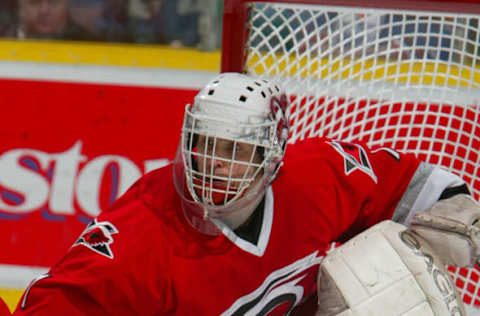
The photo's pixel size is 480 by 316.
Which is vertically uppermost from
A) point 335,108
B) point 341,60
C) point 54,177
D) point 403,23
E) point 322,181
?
point 403,23

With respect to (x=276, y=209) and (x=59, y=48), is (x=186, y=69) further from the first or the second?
(x=276, y=209)

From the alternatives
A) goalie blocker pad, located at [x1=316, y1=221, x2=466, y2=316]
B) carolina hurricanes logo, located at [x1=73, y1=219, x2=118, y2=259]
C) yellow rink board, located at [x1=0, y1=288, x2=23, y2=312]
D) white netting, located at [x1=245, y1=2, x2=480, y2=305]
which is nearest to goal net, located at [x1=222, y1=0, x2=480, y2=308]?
white netting, located at [x1=245, y1=2, x2=480, y2=305]

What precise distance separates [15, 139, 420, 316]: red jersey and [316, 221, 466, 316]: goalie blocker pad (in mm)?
86

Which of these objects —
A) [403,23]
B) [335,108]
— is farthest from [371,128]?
[403,23]

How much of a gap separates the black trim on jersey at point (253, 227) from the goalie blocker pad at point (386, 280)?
0.18m

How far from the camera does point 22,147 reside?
2.59 meters

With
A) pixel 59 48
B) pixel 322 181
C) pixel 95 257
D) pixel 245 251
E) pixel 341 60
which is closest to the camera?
pixel 95 257

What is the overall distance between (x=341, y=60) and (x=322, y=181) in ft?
1.27

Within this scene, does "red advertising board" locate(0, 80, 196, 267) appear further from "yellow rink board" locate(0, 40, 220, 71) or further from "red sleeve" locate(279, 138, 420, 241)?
"red sleeve" locate(279, 138, 420, 241)

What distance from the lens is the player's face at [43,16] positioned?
9.55 feet

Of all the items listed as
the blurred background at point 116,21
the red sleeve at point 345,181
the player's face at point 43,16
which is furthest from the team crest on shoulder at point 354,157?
the player's face at point 43,16

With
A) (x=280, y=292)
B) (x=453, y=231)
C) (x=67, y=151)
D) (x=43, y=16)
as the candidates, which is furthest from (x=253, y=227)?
(x=43, y=16)

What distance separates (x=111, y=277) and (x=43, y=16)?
2016 millimetres

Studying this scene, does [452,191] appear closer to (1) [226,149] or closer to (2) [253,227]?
(2) [253,227]
